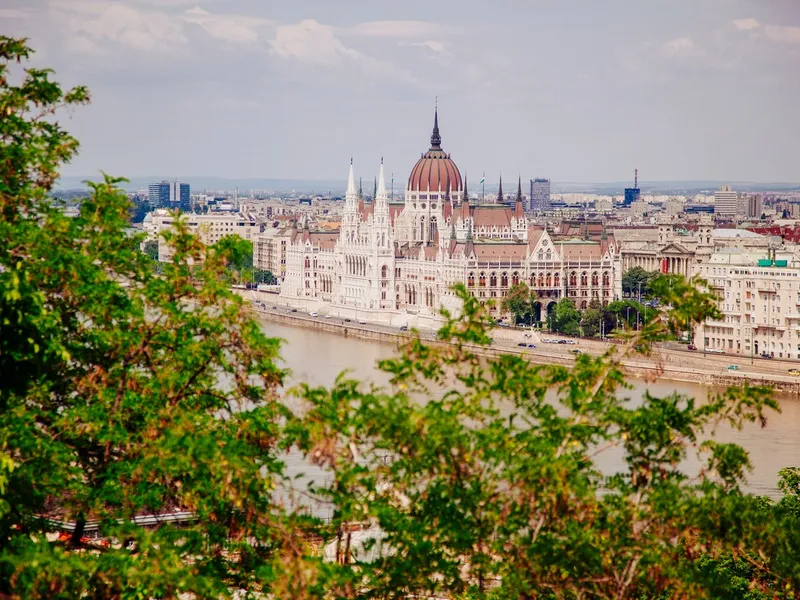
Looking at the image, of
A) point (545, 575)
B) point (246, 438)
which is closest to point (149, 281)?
point (246, 438)

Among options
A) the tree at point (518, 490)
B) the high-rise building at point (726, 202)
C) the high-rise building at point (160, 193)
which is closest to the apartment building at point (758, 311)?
the tree at point (518, 490)

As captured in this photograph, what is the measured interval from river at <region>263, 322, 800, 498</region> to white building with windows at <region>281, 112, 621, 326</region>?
540 cm

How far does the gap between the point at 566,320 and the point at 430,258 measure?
10373 millimetres

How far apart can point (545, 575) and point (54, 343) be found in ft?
11.1

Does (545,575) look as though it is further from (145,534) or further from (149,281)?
(149,281)

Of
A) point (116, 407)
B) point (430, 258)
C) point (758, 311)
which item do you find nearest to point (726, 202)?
point (430, 258)

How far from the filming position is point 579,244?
64500mm

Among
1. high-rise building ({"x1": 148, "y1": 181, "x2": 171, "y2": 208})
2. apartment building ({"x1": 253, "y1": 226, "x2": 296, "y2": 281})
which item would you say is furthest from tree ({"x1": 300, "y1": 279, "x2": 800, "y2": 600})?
high-rise building ({"x1": 148, "y1": 181, "x2": 171, "y2": 208})

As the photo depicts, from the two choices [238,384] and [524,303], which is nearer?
[238,384]

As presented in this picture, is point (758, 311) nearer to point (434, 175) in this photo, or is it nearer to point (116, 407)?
point (434, 175)

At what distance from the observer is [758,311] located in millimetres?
46719

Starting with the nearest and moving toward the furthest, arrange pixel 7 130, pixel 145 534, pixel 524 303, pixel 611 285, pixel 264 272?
1. pixel 145 534
2. pixel 7 130
3. pixel 524 303
4. pixel 611 285
5. pixel 264 272

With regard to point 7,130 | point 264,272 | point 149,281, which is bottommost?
point 264,272

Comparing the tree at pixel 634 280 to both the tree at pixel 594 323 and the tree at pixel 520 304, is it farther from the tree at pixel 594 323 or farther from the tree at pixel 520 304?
the tree at pixel 594 323
